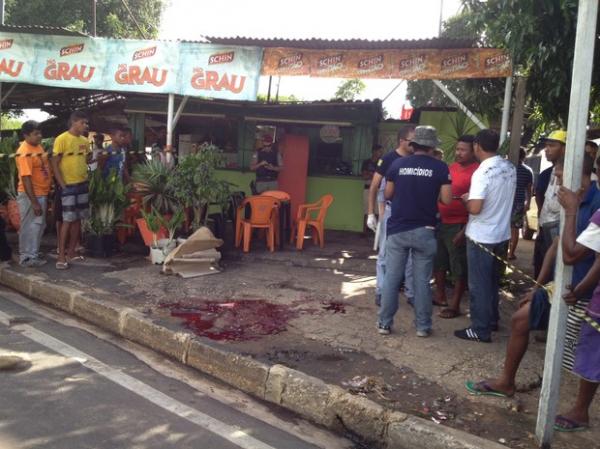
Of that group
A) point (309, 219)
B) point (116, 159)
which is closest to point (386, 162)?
point (309, 219)

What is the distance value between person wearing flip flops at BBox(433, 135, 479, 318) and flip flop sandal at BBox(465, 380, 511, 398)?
69.2 inches

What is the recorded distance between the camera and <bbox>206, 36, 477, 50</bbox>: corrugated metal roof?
290 inches

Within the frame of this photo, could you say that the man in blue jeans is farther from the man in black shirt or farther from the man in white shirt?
the man in black shirt

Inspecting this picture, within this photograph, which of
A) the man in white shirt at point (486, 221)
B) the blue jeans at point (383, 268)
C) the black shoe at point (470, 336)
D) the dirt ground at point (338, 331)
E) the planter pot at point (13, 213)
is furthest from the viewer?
the planter pot at point (13, 213)

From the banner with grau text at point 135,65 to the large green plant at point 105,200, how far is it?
129 centimetres

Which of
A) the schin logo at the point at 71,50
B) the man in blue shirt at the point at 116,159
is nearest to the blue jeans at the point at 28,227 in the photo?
the man in blue shirt at the point at 116,159

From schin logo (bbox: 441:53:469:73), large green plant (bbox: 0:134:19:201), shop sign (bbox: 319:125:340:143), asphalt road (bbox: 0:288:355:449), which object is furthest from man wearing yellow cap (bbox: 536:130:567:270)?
large green plant (bbox: 0:134:19:201)

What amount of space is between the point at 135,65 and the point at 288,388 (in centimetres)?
554

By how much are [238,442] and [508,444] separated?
1.56 meters

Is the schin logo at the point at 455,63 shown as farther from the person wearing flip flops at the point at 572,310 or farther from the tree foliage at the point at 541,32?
the person wearing flip flops at the point at 572,310

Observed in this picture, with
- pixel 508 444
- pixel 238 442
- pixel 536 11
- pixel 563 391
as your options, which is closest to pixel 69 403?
pixel 238 442

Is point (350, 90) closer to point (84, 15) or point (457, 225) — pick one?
point (84, 15)

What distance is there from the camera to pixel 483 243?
4.91 metres

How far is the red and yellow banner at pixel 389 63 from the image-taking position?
24.3ft
